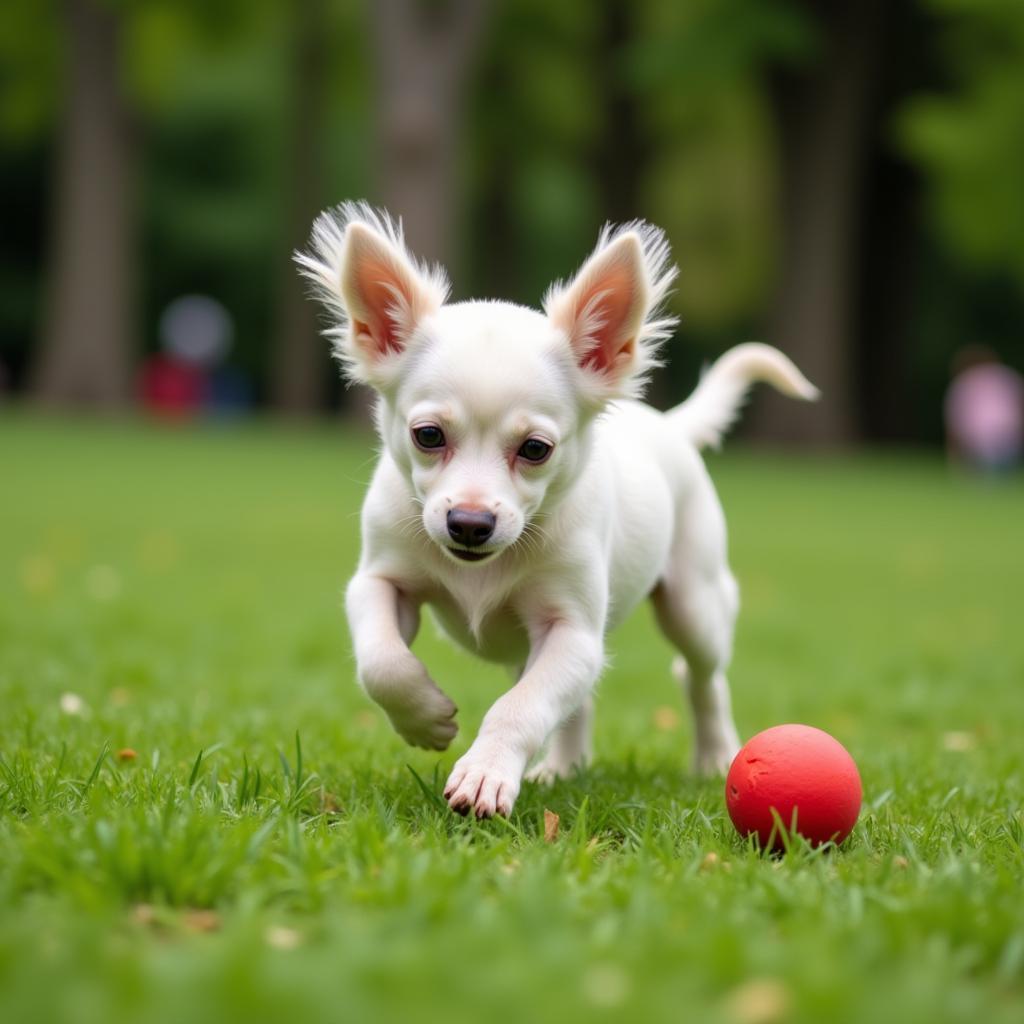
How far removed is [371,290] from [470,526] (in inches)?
38.8

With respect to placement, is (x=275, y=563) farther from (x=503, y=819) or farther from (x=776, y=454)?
(x=776, y=454)

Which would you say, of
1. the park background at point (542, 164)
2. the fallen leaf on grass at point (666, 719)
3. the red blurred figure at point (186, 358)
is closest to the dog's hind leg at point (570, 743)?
the fallen leaf on grass at point (666, 719)

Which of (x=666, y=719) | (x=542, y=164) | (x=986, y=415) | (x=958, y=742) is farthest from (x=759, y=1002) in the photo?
(x=542, y=164)

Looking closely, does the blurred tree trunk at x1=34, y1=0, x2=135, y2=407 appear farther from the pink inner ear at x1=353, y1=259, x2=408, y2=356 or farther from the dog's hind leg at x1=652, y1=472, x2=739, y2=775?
the pink inner ear at x1=353, y1=259, x2=408, y2=356

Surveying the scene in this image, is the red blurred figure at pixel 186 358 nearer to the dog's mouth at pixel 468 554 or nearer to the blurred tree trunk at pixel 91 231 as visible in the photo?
the blurred tree trunk at pixel 91 231

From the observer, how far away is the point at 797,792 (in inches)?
146

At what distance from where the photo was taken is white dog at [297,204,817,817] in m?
3.86

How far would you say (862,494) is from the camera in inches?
816

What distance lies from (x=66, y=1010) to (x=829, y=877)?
6.00ft

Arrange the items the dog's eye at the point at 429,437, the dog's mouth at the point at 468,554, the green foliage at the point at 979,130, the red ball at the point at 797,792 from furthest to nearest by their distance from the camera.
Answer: the green foliage at the point at 979,130
the dog's eye at the point at 429,437
the dog's mouth at the point at 468,554
the red ball at the point at 797,792

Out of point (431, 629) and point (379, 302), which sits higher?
point (379, 302)

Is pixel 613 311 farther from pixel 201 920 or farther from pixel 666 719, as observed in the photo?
pixel 666 719

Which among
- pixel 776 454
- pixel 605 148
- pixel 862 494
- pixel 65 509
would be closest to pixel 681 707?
pixel 65 509

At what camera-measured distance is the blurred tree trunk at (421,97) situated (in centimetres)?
2414
